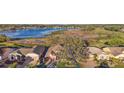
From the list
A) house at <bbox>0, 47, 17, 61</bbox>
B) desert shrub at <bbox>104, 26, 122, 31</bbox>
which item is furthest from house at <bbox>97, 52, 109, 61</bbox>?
house at <bbox>0, 47, 17, 61</bbox>

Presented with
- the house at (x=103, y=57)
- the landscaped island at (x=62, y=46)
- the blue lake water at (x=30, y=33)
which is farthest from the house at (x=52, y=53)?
the house at (x=103, y=57)

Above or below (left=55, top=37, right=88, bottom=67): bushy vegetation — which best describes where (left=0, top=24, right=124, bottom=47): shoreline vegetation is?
above

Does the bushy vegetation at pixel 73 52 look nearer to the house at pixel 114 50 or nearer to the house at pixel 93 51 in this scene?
the house at pixel 93 51

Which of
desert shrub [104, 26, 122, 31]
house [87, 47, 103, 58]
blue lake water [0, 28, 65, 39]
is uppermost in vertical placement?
desert shrub [104, 26, 122, 31]

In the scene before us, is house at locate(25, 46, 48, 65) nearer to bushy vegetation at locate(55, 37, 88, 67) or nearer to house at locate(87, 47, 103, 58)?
bushy vegetation at locate(55, 37, 88, 67)
